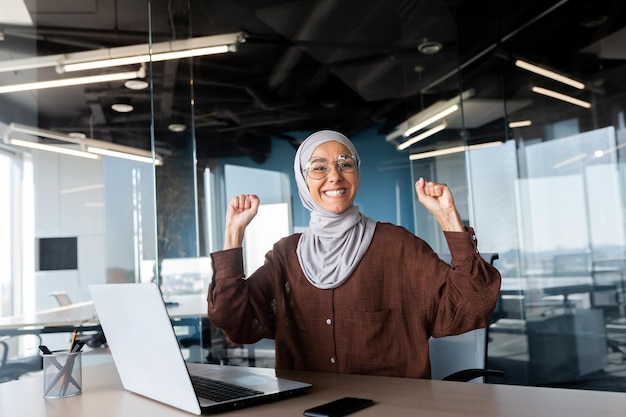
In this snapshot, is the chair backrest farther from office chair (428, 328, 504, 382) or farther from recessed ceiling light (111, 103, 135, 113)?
recessed ceiling light (111, 103, 135, 113)

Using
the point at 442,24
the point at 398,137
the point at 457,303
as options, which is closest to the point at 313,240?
the point at 457,303

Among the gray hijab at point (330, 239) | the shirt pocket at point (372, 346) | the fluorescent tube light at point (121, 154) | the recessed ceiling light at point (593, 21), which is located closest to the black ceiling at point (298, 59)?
the recessed ceiling light at point (593, 21)

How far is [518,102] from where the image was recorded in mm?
4160


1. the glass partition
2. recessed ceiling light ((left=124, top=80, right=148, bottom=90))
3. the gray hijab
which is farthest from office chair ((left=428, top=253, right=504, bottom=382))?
recessed ceiling light ((left=124, top=80, right=148, bottom=90))

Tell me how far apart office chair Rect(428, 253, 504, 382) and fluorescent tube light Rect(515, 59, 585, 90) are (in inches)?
88.7

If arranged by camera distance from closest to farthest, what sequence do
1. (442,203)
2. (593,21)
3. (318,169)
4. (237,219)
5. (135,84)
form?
(442,203)
(237,219)
(318,169)
(593,21)
(135,84)

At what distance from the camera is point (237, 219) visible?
1.65 meters

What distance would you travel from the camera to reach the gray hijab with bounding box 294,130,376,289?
174 centimetres

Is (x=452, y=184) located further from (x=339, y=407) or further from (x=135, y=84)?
(x=339, y=407)

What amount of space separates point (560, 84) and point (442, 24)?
1039 mm

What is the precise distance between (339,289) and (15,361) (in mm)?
2960

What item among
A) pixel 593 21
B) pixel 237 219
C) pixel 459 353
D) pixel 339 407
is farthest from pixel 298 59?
pixel 339 407

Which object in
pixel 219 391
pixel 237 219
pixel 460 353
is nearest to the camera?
pixel 219 391

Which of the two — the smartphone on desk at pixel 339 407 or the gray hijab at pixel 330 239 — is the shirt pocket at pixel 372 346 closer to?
the gray hijab at pixel 330 239
